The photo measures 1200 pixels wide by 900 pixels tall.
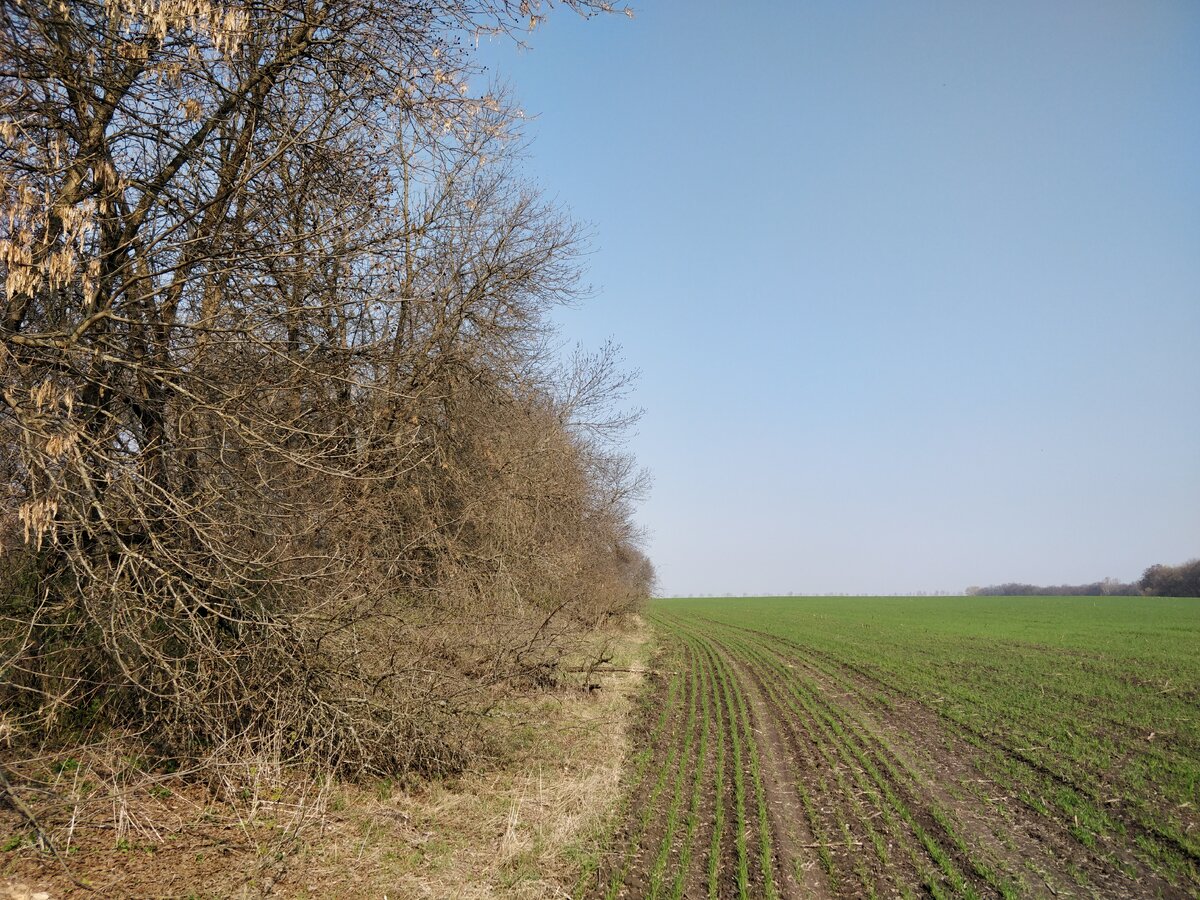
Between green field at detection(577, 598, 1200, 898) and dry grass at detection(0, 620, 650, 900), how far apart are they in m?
0.63

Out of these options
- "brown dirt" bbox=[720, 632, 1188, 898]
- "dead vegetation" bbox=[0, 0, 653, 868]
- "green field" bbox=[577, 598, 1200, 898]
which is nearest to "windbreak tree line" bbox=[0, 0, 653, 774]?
"dead vegetation" bbox=[0, 0, 653, 868]

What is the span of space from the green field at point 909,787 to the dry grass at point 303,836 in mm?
634

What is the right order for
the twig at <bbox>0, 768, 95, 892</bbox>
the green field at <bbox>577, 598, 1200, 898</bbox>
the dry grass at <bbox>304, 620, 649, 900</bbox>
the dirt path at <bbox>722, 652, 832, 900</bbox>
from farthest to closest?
the green field at <bbox>577, 598, 1200, 898</bbox> → the dirt path at <bbox>722, 652, 832, 900</bbox> → the dry grass at <bbox>304, 620, 649, 900</bbox> → the twig at <bbox>0, 768, 95, 892</bbox>

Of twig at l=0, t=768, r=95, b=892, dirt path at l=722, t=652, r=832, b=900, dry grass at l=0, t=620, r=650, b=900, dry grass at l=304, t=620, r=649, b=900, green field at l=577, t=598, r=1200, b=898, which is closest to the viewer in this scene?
twig at l=0, t=768, r=95, b=892

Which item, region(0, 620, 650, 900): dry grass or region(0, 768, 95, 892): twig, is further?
region(0, 620, 650, 900): dry grass

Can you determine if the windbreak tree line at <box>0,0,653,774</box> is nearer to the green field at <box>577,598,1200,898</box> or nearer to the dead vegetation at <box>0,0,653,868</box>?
the dead vegetation at <box>0,0,653,868</box>

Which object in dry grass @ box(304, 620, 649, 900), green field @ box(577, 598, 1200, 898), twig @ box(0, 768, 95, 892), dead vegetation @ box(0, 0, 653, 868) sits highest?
dead vegetation @ box(0, 0, 653, 868)

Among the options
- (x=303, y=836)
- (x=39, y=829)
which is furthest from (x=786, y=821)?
(x=39, y=829)

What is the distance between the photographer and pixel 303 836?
615 centimetres

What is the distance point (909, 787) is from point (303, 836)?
7131mm

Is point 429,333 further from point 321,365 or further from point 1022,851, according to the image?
point 1022,851

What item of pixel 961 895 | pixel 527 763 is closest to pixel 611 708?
pixel 527 763

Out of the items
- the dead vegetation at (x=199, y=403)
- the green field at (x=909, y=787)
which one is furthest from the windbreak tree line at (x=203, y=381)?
the green field at (x=909, y=787)

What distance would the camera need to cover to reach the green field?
6.56 metres
